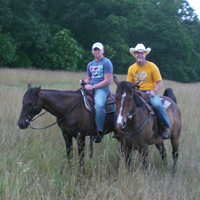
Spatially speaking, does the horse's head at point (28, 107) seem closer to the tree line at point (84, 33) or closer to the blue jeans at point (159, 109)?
the blue jeans at point (159, 109)

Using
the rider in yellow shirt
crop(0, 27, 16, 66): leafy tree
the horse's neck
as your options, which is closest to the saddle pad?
the rider in yellow shirt

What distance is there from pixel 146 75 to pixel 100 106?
99 cm

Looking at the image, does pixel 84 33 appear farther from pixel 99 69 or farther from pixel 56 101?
pixel 56 101

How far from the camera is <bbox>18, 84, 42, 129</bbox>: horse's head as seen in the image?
14.8ft

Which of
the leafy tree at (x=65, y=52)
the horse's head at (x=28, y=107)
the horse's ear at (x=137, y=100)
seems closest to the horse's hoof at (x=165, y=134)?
the horse's ear at (x=137, y=100)

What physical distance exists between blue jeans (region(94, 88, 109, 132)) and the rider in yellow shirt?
61cm

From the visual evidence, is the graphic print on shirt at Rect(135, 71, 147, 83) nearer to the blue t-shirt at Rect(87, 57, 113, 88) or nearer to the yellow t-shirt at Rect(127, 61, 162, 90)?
the yellow t-shirt at Rect(127, 61, 162, 90)

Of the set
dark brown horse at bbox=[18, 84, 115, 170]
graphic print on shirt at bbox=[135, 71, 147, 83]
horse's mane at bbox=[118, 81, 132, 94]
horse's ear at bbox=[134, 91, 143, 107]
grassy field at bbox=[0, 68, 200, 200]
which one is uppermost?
graphic print on shirt at bbox=[135, 71, 147, 83]

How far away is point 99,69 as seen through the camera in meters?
5.34

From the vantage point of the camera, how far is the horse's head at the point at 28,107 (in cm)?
451

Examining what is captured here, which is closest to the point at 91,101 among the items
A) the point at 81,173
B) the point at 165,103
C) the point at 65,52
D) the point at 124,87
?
the point at 124,87

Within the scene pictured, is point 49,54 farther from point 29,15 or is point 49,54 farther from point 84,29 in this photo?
point 84,29

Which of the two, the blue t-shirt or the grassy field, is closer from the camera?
the grassy field

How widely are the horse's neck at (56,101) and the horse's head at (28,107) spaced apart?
0.63ft
